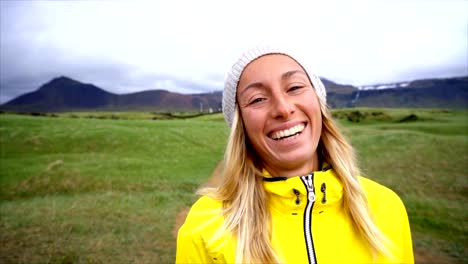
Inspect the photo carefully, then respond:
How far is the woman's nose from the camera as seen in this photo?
101 inches

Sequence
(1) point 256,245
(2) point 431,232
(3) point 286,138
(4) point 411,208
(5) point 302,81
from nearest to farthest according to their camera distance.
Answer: (1) point 256,245
(3) point 286,138
(5) point 302,81
(2) point 431,232
(4) point 411,208

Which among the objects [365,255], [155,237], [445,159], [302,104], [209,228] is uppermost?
[302,104]

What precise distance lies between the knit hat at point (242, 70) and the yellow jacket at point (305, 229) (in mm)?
858

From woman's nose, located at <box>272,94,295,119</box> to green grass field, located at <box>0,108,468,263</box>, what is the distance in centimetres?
785

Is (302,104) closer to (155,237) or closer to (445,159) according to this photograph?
(155,237)

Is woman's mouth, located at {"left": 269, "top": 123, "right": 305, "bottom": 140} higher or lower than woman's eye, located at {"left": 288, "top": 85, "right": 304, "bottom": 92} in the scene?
lower

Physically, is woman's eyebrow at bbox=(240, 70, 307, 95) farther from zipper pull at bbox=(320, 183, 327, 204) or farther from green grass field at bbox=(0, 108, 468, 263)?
green grass field at bbox=(0, 108, 468, 263)

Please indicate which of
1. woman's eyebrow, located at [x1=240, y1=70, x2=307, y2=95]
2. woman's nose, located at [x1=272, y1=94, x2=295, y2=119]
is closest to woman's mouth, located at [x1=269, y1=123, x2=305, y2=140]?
woman's nose, located at [x1=272, y1=94, x2=295, y2=119]

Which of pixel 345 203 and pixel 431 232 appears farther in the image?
pixel 431 232

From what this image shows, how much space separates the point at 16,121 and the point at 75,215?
2771cm

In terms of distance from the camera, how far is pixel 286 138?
2.60 meters

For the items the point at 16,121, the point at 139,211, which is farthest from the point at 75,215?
the point at 16,121

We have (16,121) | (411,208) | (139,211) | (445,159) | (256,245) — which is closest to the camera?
(256,245)

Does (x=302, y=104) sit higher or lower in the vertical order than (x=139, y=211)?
higher
